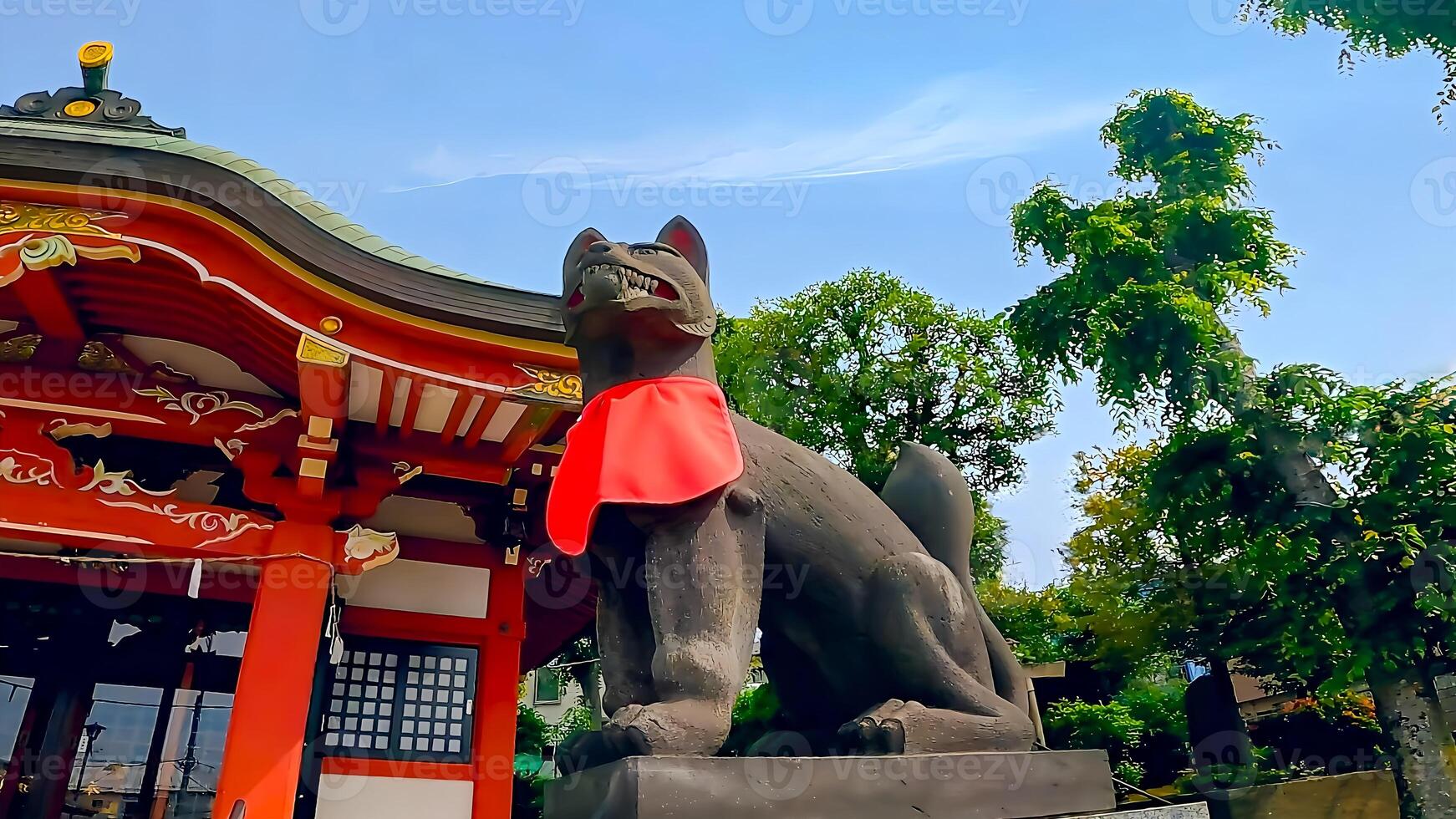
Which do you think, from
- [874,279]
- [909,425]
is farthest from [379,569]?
[874,279]

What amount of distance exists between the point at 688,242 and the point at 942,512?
107 cm

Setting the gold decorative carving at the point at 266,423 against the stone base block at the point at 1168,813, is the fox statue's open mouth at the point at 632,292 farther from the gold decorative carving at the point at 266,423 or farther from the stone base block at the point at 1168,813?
the gold decorative carving at the point at 266,423

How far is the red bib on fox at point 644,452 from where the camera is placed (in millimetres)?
2105

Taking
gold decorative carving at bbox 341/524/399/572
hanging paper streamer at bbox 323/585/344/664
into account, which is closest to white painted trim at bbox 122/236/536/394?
gold decorative carving at bbox 341/524/399/572

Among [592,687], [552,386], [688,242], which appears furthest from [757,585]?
[592,687]

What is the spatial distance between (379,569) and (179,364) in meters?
2.00

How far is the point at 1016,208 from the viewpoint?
407 inches

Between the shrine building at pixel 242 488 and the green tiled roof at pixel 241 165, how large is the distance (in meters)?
0.04

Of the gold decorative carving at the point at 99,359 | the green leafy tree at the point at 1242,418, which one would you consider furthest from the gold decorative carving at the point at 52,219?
the green leafy tree at the point at 1242,418

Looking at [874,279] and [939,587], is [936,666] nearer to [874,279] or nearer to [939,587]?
[939,587]

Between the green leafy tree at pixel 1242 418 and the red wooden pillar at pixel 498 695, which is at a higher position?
the green leafy tree at pixel 1242 418

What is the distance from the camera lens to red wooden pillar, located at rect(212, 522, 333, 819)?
513 centimetres

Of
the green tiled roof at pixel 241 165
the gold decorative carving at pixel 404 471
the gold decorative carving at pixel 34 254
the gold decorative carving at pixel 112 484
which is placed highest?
the green tiled roof at pixel 241 165

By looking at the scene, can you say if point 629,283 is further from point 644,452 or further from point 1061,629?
point 1061,629
